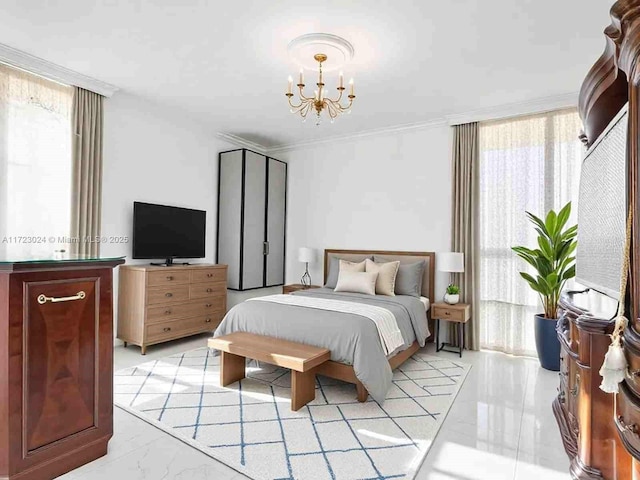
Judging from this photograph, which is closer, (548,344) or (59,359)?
(59,359)

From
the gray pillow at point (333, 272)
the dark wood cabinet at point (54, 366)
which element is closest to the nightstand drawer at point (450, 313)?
the gray pillow at point (333, 272)

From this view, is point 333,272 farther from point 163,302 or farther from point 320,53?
point 320,53

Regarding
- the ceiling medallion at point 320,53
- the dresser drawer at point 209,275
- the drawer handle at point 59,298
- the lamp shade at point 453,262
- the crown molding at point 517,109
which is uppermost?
the ceiling medallion at point 320,53

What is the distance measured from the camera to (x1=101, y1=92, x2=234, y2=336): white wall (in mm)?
4086

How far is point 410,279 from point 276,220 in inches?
96.4

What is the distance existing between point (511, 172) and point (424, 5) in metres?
2.49

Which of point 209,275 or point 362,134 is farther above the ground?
point 362,134

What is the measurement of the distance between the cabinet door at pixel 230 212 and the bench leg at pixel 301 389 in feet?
8.97

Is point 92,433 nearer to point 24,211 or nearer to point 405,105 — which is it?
point 24,211

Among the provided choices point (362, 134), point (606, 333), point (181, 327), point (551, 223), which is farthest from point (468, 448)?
point (362, 134)

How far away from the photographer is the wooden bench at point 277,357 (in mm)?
2678

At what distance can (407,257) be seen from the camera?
485cm

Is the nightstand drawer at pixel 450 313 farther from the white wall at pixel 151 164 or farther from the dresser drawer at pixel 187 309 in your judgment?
the white wall at pixel 151 164

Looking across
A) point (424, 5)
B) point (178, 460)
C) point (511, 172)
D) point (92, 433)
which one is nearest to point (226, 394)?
point (178, 460)
